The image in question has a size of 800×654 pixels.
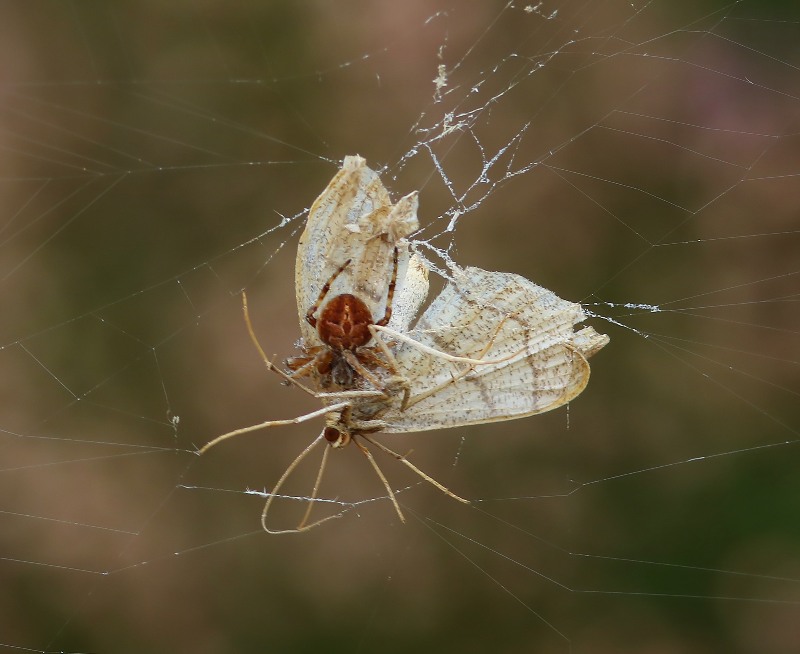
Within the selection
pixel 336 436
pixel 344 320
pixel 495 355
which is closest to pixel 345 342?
pixel 344 320

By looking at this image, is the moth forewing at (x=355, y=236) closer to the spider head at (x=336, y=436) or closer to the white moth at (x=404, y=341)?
the white moth at (x=404, y=341)

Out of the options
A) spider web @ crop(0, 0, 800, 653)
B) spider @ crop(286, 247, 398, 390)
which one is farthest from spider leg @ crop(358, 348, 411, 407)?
spider web @ crop(0, 0, 800, 653)

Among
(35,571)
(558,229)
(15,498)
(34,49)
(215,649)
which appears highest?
(34,49)

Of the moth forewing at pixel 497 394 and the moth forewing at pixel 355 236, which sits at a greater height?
the moth forewing at pixel 355 236

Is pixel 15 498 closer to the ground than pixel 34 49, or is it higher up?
closer to the ground

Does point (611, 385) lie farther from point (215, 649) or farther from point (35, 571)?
point (35, 571)

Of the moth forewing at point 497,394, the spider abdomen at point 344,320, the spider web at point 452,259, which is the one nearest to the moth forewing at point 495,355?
the moth forewing at point 497,394

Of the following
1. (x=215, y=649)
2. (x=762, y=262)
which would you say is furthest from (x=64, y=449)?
(x=762, y=262)
